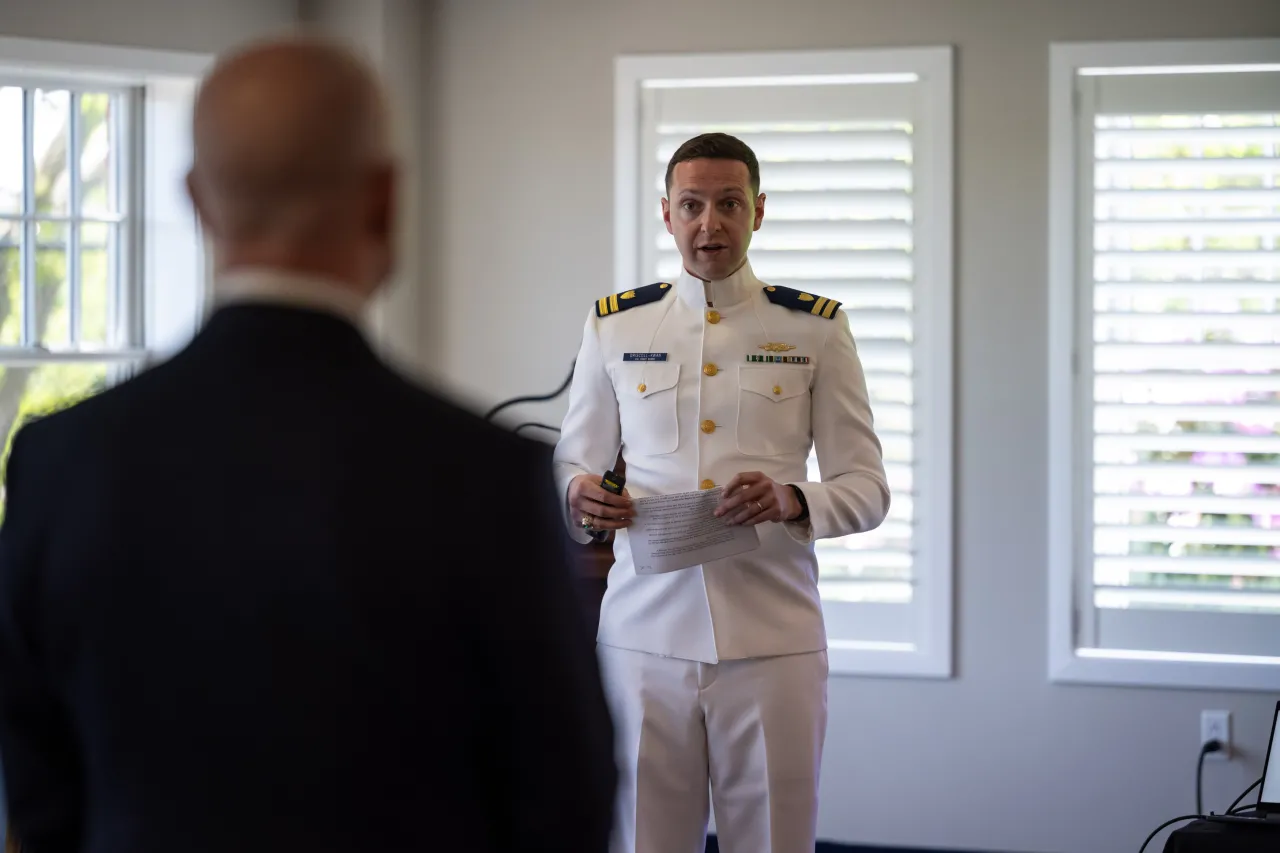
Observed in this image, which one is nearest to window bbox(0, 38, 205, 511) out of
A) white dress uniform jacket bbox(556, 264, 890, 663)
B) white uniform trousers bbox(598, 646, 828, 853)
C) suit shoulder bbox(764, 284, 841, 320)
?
white dress uniform jacket bbox(556, 264, 890, 663)

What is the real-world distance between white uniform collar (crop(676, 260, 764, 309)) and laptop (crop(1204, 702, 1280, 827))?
1351mm

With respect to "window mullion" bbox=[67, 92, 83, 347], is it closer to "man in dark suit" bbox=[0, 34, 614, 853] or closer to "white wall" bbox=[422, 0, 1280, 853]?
"white wall" bbox=[422, 0, 1280, 853]

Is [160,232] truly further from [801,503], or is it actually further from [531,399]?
[801,503]

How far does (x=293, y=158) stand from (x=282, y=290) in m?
0.09

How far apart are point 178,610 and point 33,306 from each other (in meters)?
2.90

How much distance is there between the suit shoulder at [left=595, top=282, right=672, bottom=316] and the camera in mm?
2510

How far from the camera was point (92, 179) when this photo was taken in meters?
3.51

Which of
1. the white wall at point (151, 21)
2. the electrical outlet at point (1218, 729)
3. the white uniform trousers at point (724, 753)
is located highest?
the white wall at point (151, 21)

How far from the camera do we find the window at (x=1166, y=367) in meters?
3.52

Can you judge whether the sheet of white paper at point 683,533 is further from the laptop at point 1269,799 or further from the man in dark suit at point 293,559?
the man in dark suit at point 293,559

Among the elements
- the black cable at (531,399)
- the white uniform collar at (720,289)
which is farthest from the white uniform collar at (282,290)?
the black cable at (531,399)

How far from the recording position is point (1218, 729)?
3527mm

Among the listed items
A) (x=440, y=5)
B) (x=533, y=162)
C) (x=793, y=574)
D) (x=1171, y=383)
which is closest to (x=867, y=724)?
(x=1171, y=383)

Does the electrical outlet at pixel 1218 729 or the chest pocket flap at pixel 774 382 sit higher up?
the chest pocket flap at pixel 774 382
